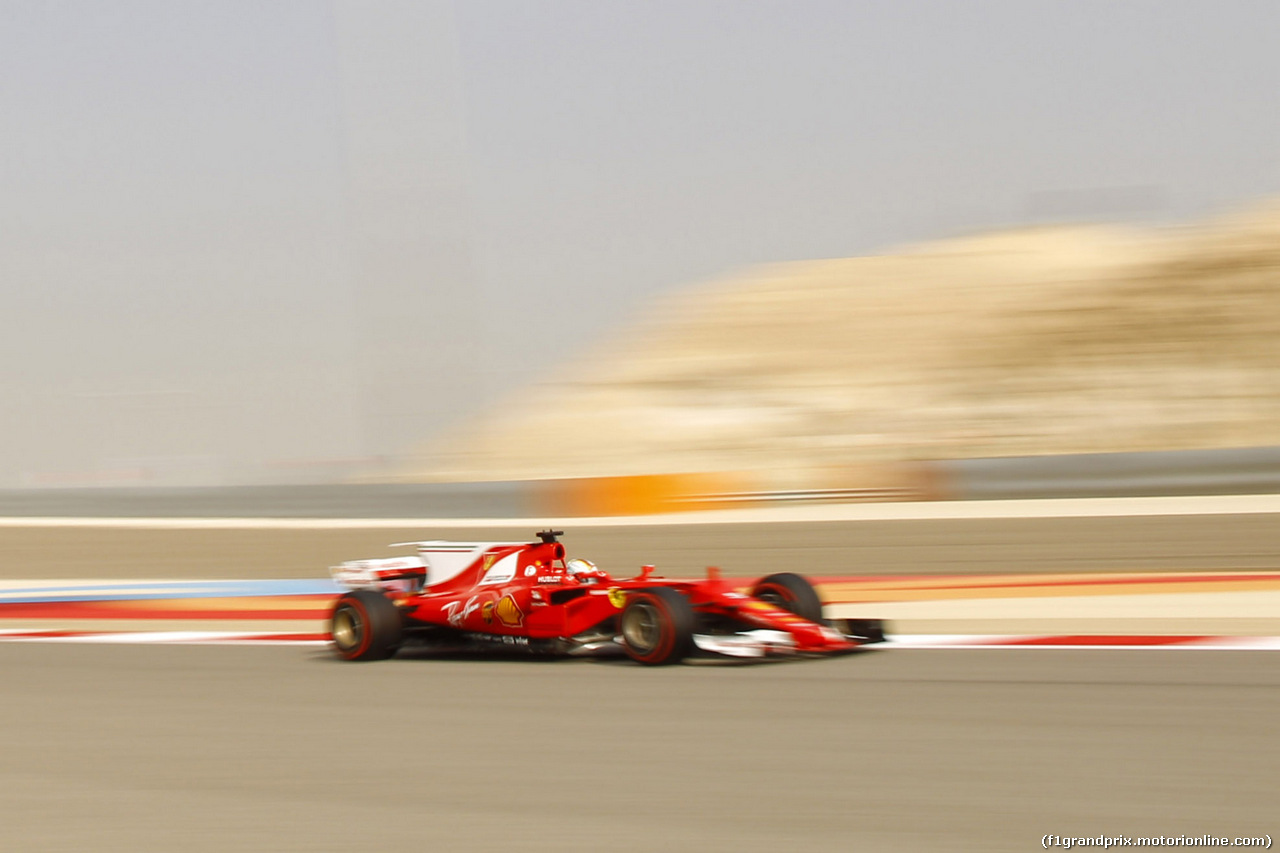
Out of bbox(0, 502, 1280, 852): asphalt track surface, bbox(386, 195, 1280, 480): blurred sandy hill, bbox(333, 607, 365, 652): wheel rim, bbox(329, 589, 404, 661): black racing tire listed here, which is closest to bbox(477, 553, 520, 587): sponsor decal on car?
bbox(0, 502, 1280, 852): asphalt track surface

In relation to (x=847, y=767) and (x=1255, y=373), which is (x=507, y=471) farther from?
(x=847, y=767)

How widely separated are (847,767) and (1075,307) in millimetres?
29989

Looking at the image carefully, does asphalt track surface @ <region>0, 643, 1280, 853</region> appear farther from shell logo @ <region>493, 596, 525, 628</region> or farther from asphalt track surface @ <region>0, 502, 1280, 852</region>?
shell logo @ <region>493, 596, 525, 628</region>

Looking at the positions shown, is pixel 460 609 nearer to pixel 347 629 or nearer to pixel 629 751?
pixel 347 629

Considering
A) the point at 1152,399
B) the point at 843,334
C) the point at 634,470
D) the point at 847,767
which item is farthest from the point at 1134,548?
the point at 843,334

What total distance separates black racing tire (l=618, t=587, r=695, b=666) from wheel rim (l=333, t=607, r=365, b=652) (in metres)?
1.75

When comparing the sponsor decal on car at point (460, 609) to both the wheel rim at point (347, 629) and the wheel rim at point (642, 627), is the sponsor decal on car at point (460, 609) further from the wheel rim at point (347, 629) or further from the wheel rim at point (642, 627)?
the wheel rim at point (642, 627)

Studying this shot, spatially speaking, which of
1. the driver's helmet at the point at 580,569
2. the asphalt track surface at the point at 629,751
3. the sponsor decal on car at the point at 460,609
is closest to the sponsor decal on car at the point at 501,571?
the sponsor decal on car at the point at 460,609

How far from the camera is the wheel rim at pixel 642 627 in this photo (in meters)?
7.63

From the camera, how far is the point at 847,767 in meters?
5.05

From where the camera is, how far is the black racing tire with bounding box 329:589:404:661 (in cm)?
856

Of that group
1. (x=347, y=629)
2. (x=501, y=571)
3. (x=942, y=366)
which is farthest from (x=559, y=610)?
(x=942, y=366)

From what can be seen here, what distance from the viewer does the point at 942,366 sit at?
33562mm

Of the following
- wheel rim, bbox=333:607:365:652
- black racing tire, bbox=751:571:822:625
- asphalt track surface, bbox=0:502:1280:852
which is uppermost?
black racing tire, bbox=751:571:822:625
